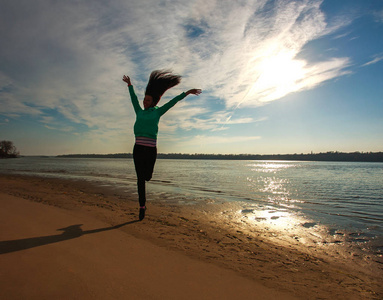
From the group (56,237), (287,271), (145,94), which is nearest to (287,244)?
(287,271)

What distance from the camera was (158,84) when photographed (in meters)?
4.23

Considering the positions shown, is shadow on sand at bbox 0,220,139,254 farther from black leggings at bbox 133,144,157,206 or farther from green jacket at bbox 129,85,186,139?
green jacket at bbox 129,85,186,139

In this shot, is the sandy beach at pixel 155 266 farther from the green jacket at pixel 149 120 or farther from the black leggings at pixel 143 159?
the green jacket at pixel 149 120

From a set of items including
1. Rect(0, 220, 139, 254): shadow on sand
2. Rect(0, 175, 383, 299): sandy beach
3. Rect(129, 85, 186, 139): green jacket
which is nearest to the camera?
Rect(0, 175, 383, 299): sandy beach

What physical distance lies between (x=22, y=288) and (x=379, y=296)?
10.6ft

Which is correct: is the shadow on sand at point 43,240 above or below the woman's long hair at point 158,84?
below

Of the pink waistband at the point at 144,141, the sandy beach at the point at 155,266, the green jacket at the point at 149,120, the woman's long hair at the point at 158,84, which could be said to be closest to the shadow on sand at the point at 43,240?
the sandy beach at the point at 155,266

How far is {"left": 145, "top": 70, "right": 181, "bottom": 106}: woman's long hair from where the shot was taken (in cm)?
421

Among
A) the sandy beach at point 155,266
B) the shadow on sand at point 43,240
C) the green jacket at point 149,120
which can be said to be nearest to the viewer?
the sandy beach at point 155,266

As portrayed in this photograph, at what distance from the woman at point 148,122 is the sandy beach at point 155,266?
1.07m

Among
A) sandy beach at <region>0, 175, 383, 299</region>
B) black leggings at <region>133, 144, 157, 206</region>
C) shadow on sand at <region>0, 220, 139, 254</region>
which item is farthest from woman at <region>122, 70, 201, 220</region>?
shadow on sand at <region>0, 220, 139, 254</region>

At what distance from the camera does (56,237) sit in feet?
8.46

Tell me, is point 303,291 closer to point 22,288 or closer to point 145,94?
point 22,288

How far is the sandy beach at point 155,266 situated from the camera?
1585mm
